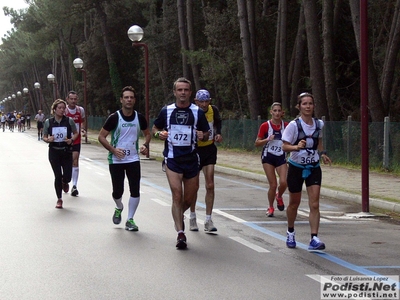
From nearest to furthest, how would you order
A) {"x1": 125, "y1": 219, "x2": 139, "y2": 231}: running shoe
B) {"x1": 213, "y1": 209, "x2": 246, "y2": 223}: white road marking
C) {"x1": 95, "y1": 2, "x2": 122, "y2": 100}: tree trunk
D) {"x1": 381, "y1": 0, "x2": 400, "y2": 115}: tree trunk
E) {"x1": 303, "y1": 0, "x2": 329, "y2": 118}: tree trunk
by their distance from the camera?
{"x1": 125, "y1": 219, "x2": 139, "y2": 231}: running shoe
{"x1": 213, "y1": 209, "x2": 246, "y2": 223}: white road marking
{"x1": 381, "y1": 0, "x2": 400, "y2": 115}: tree trunk
{"x1": 303, "y1": 0, "x2": 329, "y2": 118}: tree trunk
{"x1": 95, "y1": 2, "x2": 122, "y2": 100}: tree trunk

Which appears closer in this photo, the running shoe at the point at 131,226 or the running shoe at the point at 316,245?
the running shoe at the point at 316,245

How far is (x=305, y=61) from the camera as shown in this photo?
1469 inches

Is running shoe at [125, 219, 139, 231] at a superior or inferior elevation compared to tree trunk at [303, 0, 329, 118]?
inferior

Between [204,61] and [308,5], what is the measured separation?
14.4 meters

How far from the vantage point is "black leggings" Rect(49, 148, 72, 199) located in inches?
531

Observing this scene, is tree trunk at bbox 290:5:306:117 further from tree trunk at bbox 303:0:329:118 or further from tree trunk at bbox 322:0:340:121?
tree trunk at bbox 322:0:340:121

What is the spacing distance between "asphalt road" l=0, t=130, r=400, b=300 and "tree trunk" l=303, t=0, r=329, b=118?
1267 centimetres

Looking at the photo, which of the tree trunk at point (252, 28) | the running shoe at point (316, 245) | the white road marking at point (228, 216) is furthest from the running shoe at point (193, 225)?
the tree trunk at point (252, 28)

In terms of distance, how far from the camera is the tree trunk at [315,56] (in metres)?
26.2

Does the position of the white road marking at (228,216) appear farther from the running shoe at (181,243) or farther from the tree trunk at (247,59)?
the tree trunk at (247,59)

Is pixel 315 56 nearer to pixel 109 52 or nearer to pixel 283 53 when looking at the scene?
pixel 283 53

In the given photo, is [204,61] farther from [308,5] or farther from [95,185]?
[95,185]

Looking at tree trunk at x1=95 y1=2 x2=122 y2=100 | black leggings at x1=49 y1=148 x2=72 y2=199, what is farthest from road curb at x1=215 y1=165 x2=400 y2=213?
tree trunk at x1=95 y1=2 x2=122 y2=100

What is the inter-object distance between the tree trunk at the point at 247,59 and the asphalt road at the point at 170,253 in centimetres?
1828
